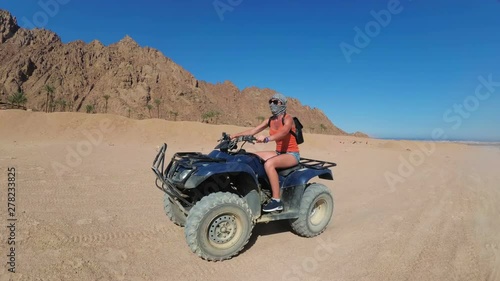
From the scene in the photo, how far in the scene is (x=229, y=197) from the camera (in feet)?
14.9

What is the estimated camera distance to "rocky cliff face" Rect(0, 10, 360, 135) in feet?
385

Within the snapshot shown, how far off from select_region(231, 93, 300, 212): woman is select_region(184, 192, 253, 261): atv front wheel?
2.09 feet


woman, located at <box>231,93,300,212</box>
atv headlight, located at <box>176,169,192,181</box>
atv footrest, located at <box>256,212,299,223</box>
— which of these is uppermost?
woman, located at <box>231,93,300,212</box>

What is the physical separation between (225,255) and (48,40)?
554 ft

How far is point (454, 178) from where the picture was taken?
1240 centimetres

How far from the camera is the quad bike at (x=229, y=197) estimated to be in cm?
438

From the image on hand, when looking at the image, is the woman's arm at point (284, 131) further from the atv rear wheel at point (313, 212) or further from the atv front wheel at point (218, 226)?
the atv rear wheel at point (313, 212)

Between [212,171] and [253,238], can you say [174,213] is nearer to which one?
[253,238]

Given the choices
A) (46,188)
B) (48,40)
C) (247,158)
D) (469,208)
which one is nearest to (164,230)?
(247,158)

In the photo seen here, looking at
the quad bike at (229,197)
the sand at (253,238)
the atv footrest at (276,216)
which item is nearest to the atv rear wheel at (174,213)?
the quad bike at (229,197)

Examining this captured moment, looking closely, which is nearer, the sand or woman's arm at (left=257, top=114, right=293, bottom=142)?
the sand

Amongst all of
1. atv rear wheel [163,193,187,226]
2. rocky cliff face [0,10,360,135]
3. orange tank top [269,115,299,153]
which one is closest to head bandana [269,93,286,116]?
orange tank top [269,115,299,153]

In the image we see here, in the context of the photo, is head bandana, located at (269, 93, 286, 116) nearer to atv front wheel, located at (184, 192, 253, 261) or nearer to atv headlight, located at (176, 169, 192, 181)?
atv front wheel, located at (184, 192, 253, 261)

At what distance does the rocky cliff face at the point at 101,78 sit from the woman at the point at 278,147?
103863mm
